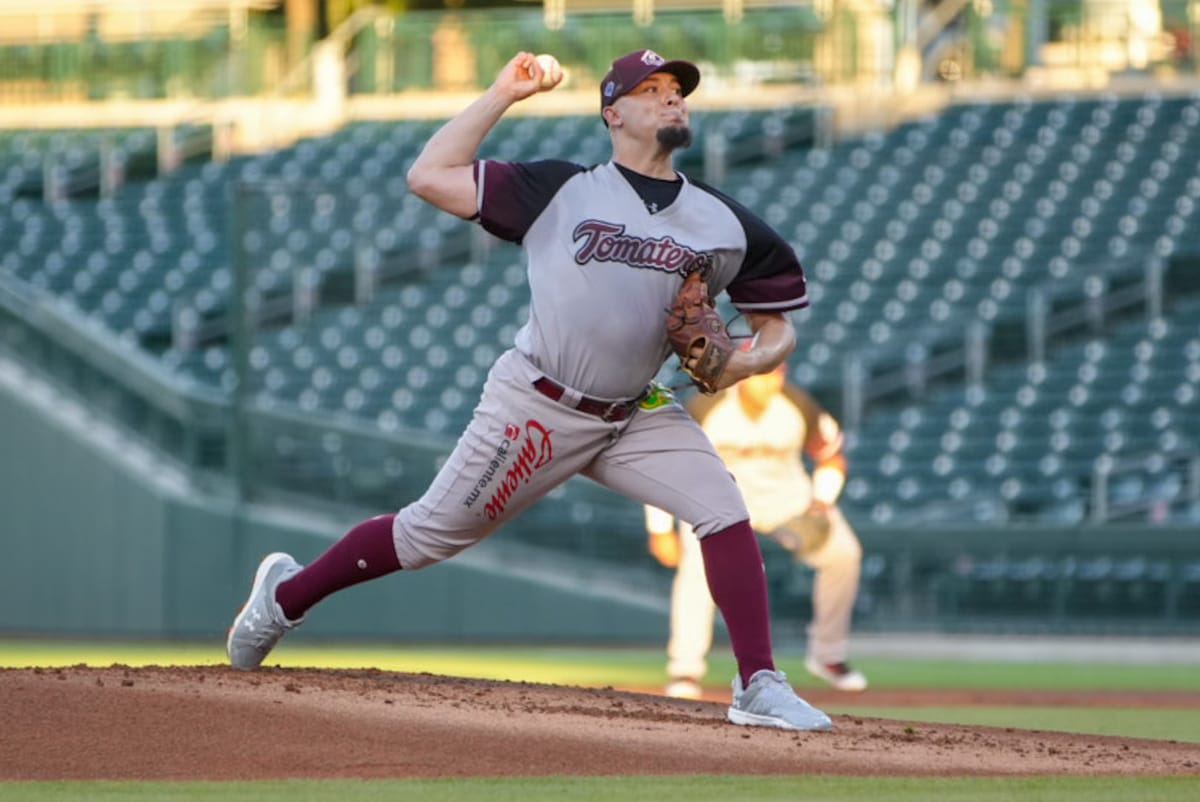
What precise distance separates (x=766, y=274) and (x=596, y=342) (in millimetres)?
600

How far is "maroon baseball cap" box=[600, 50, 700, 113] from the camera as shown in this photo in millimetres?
6684

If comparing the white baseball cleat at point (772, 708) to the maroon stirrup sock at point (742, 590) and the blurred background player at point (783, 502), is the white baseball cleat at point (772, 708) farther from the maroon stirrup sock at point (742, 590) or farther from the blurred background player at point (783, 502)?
the blurred background player at point (783, 502)

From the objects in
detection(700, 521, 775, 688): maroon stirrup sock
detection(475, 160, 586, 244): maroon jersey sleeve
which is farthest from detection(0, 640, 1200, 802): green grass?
detection(475, 160, 586, 244): maroon jersey sleeve

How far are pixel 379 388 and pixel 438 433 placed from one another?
62 centimetres

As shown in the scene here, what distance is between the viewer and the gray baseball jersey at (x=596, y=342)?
6609 millimetres

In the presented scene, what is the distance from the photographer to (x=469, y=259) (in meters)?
20.1

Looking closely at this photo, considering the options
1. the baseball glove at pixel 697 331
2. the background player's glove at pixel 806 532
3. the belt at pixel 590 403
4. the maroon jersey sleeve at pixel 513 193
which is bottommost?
the background player's glove at pixel 806 532

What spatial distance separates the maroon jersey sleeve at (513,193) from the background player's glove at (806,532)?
16.1 feet

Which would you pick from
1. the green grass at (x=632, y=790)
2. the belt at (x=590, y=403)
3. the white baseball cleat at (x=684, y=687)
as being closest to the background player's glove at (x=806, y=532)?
the white baseball cleat at (x=684, y=687)

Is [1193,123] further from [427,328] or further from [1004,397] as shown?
[427,328]

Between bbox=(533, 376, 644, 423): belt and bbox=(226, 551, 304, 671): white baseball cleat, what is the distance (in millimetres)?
1219

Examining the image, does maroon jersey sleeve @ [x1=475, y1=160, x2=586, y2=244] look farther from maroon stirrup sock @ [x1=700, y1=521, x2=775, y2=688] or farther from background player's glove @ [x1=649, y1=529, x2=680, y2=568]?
background player's glove @ [x1=649, y1=529, x2=680, y2=568]

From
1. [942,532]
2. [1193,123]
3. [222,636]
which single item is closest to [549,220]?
[942,532]

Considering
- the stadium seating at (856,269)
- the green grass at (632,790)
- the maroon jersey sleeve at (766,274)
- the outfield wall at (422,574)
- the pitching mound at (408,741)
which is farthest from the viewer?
the stadium seating at (856,269)
